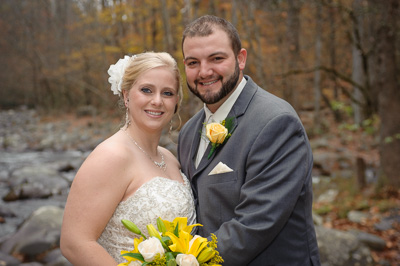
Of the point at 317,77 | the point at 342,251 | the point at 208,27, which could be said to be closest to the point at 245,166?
the point at 208,27

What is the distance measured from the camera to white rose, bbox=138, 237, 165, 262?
192 centimetres

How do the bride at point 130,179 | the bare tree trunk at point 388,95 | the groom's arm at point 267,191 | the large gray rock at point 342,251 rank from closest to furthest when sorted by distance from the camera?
the groom's arm at point 267,191, the bride at point 130,179, the large gray rock at point 342,251, the bare tree trunk at point 388,95

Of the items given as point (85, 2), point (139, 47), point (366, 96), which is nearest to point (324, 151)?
point (366, 96)

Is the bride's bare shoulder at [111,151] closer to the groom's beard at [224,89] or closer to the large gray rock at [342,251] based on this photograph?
the groom's beard at [224,89]

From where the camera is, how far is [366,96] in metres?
8.44

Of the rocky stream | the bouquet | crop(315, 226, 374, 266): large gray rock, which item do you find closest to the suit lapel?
the bouquet

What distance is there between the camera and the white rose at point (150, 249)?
6.31 feet

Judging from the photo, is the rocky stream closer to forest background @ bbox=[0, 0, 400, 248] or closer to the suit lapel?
the suit lapel

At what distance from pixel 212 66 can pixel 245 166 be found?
0.83 m

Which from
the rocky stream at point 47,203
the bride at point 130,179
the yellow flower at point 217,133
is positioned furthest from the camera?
the rocky stream at point 47,203

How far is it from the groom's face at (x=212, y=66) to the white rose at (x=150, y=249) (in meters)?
1.35

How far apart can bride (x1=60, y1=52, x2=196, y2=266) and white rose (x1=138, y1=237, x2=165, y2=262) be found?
30.4 inches

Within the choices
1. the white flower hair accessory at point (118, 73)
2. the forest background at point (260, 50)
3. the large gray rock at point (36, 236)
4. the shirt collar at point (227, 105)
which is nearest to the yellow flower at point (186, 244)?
the shirt collar at point (227, 105)

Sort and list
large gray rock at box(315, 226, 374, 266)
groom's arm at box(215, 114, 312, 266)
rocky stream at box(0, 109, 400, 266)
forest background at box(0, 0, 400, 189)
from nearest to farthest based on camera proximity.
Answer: groom's arm at box(215, 114, 312, 266) < large gray rock at box(315, 226, 374, 266) < rocky stream at box(0, 109, 400, 266) < forest background at box(0, 0, 400, 189)
